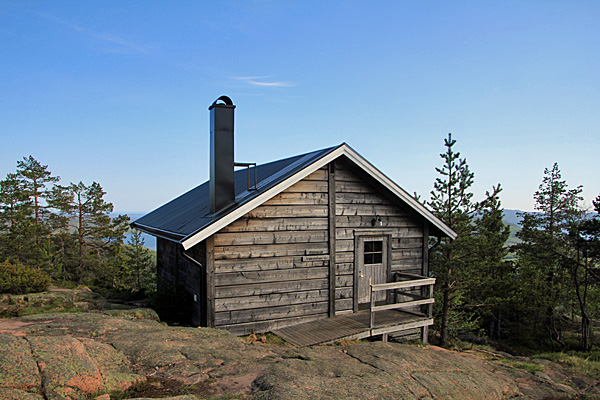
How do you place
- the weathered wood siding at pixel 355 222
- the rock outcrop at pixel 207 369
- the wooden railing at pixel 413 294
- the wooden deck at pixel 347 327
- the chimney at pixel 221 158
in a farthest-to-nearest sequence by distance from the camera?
1. the weathered wood siding at pixel 355 222
2. the wooden railing at pixel 413 294
3. the chimney at pixel 221 158
4. the wooden deck at pixel 347 327
5. the rock outcrop at pixel 207 369

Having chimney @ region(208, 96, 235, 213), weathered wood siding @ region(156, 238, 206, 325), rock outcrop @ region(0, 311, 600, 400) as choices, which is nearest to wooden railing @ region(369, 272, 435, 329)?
rock outcrop @ region(0, 311, 600, 400)

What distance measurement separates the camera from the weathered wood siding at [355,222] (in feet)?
37.0

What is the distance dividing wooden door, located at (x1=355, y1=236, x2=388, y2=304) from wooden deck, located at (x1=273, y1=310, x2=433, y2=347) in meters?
0.69

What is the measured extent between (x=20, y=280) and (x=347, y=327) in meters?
9.54

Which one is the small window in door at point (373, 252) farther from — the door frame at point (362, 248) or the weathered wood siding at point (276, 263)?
the weathered wood siding at point (276, 263)

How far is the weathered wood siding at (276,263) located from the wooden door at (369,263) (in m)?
1.16

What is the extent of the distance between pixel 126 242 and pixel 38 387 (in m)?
27.6

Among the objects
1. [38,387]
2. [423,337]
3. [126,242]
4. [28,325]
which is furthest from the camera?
[126,242]

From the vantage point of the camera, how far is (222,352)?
6.56 meters

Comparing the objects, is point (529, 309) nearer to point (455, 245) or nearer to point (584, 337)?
point (584, 337)

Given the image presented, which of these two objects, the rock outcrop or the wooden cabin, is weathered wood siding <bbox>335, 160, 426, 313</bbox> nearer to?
the wooden cabin

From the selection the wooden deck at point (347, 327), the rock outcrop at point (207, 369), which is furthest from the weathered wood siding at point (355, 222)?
Result: the rock outcrop at point (207, 369)

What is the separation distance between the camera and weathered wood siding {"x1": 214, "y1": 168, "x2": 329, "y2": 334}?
9.74 metres

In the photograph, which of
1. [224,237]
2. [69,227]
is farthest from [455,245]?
[69,227]
